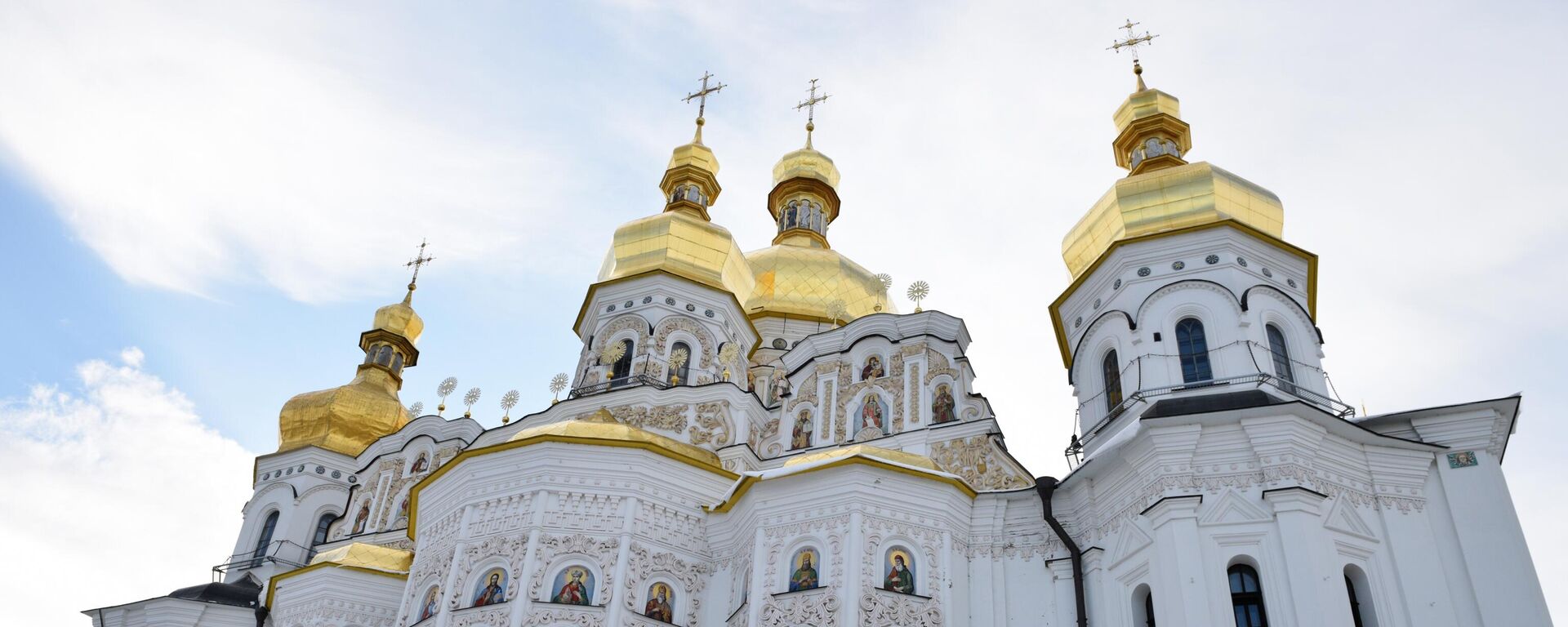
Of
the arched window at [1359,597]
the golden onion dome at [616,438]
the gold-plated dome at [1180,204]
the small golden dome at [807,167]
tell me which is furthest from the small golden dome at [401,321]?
the arched window at [1359,597]

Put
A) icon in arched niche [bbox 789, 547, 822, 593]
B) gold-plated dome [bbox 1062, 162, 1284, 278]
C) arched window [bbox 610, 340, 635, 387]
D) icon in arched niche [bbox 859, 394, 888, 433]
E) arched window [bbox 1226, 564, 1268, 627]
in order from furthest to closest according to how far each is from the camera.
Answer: arched window [bbox 610, 340, 635, 387] → icon in arched niche [bbox 859, 394, 888, 433] → gold-plated dome [bbox 1062, 162, 1284, 278] → icon in arched niche [bbox 789, 547, 822, 593] → arched window [bbox 1226, 564, 1268, 627]

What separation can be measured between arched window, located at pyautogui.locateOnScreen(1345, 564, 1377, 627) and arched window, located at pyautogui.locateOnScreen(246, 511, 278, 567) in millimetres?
20828

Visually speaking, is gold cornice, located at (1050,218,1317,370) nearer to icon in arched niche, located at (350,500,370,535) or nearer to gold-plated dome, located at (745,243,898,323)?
gold-plated dome, located at (745,243,898,323)

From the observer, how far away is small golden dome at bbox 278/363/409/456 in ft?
84.0

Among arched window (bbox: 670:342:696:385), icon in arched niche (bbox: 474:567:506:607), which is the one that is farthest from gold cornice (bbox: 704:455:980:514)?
arched window (bbox: 670:342:696:385)

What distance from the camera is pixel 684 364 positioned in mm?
19828

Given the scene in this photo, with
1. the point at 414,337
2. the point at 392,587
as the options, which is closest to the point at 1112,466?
the point at 392,587

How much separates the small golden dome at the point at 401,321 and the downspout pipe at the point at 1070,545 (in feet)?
64.8

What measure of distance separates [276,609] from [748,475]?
9.02 metres

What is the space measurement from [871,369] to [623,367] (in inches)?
187

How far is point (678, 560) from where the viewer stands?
48.3ft

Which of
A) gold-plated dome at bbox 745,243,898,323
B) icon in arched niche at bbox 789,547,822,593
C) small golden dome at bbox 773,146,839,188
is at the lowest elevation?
icon in arched niche at bbox 789,547,822,593

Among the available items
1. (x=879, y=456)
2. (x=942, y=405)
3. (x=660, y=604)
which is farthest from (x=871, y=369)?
(x=660, y=604)

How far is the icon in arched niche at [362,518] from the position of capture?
21.2 metres
